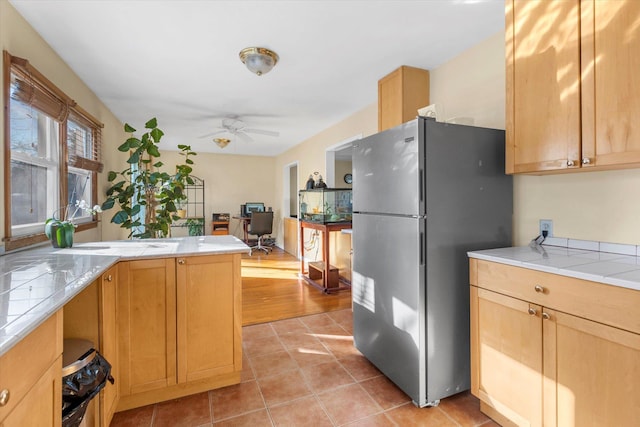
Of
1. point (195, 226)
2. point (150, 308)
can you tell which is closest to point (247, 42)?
point (150, 308)

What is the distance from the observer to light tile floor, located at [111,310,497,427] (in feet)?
5.47

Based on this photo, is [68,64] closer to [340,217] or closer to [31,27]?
[31,27]

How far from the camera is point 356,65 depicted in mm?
2580

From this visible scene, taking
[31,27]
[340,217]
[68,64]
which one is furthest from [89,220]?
[340,217]

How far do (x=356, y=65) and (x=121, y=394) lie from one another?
278 centimetres

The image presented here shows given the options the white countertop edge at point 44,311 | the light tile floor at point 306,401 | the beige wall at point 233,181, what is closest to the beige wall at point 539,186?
the light tile floor at point 306,401

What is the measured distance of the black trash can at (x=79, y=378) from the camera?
1187 millimetres

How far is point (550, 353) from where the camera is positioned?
133 centimetres

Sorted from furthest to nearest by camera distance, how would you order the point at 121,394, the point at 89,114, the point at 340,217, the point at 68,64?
the point at 340,217, the point at 89,114, the point at 68,64, the point at 121,394

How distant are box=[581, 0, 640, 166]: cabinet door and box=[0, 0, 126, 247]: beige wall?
9.49 feet

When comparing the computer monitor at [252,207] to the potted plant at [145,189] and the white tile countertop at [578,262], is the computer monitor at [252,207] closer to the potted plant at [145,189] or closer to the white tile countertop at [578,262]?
the potted plant at [145,189]

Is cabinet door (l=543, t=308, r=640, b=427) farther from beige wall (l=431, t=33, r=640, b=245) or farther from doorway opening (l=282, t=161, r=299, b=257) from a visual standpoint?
doorway opening (l=282, t=161, r=299, b=257)

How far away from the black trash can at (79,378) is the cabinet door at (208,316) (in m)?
0.47

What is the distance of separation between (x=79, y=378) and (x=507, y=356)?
1908 mm
